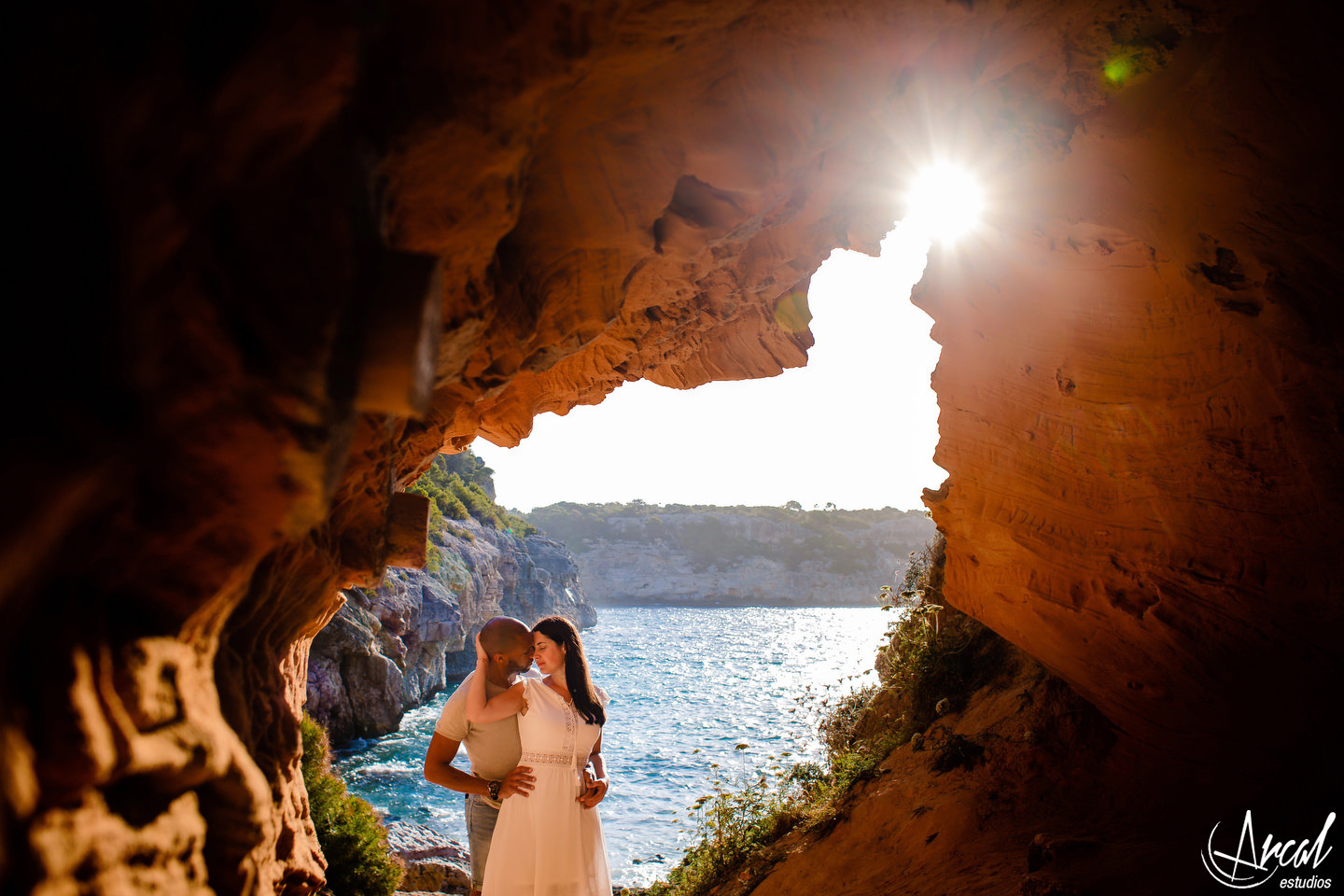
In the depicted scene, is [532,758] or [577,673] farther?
[577,673]

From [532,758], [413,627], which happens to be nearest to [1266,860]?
[532,758]

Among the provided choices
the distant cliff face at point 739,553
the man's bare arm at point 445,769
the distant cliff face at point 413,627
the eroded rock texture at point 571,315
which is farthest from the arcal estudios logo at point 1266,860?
the distant cliff face at point 739,553

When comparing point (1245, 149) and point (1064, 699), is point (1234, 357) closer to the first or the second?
point (1245, 149)

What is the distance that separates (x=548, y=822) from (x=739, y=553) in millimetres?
72417

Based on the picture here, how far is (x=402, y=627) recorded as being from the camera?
1833 cm

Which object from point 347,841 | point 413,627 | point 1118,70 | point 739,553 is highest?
point 1118,70

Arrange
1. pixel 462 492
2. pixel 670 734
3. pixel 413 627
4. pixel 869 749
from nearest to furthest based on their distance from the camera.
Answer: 1. pixel 869 749
2. pixel 670 734
3. pixel 413 627
4. pixel 462 492

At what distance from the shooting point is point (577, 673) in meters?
3.61

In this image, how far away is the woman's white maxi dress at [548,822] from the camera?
337 centimetres

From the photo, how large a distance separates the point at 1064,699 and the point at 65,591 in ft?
17.7

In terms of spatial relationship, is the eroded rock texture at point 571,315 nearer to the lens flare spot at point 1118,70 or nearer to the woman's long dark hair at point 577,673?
the lens flare spot at point 1118,70

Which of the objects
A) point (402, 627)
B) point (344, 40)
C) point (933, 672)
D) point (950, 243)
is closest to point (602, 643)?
point (402, 627)

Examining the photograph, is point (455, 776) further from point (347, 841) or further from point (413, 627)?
point (413, 627)

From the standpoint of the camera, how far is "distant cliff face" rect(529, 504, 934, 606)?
71.8 meters
